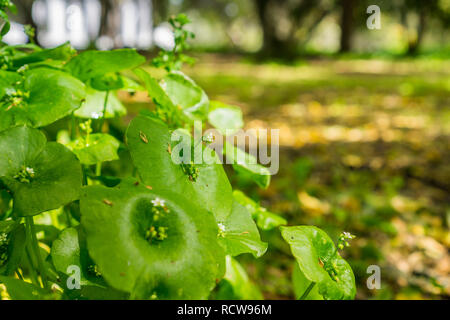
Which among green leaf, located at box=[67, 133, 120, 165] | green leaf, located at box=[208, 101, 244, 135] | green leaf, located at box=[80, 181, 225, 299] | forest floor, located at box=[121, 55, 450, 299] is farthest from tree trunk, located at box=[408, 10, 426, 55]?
green leaf, located at box=[80, 181, 225, 299]

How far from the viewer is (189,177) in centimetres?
78

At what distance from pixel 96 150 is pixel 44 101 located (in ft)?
0.44

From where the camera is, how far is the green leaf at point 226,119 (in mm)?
1058

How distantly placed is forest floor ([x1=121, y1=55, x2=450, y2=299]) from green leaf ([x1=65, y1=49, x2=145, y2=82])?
60 centimetres

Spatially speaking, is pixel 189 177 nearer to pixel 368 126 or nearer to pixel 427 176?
pixel 427 176

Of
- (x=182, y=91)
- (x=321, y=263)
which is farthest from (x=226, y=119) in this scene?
(x=321, y=263)

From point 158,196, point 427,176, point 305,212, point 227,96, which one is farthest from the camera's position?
point 227,96

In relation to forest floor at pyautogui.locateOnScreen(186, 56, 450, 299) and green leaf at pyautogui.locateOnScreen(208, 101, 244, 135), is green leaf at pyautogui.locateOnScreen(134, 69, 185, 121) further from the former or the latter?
forest floor at pyautogui.locateOnScreen(186, 56, 450, 299)

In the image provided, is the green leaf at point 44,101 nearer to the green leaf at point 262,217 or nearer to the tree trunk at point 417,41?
the green leaf at point 262,217

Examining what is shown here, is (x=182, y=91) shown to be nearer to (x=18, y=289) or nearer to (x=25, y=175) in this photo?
(x=25, y=175)

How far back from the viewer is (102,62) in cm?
89

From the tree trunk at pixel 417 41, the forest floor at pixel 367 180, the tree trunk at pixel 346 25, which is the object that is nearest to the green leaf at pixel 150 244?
the forest floor at pixel 367 180
